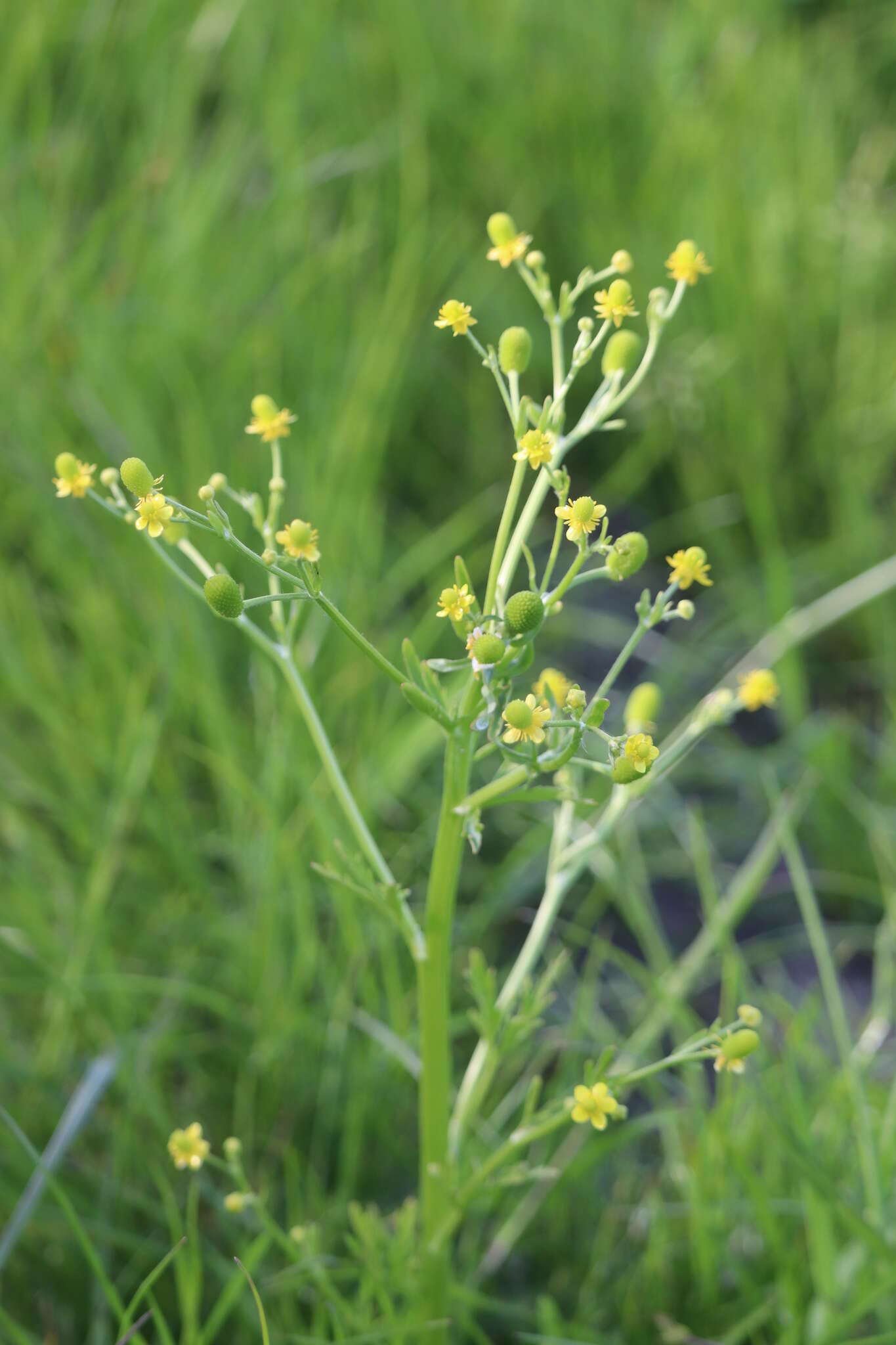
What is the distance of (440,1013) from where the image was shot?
1.03 metres

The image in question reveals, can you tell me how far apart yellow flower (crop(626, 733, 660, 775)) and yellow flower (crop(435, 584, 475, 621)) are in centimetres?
16

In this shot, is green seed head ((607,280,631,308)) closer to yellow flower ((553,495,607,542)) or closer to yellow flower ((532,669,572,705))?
yellow flower ((553,495,607,542))

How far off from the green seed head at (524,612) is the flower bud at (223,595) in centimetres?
19

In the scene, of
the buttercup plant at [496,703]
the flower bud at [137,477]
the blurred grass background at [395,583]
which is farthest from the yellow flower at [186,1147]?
the flower bud at [137,477]

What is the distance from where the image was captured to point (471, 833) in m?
0.90

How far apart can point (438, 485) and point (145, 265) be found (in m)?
0.74

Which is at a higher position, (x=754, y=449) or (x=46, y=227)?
(x=46, y=227)

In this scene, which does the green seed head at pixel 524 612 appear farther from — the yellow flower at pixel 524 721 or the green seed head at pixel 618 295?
the green seed head at pixel 618 295

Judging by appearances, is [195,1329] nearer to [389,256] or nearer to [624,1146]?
[624,1146]

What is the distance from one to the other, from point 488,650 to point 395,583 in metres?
1.30

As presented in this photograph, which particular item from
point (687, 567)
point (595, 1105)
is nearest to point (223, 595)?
point (687, 567)

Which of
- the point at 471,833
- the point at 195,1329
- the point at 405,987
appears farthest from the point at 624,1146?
the point at 471,833

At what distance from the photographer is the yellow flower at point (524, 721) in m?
0.82

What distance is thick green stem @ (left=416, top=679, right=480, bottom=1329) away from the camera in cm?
94
